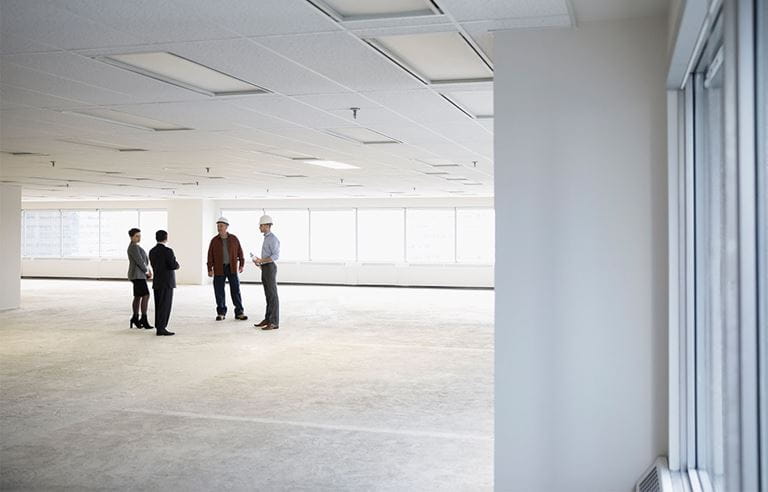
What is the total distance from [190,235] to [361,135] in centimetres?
1365

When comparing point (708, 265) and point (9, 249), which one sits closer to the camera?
point (708, 265)

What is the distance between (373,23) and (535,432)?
207 centimetres

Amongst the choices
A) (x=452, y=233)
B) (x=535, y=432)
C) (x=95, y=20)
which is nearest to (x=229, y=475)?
(x=535, y=432)

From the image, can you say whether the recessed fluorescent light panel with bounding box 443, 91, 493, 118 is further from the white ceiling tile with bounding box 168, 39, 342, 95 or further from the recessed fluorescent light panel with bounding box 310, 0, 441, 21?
the recessed fluorescent light panel with bounding box 310, 0, 441, 21

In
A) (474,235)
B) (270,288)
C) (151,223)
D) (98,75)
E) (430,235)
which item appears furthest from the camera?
(151,223)

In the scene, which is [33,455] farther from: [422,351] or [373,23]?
[422,351]

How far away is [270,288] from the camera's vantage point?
32.5ft

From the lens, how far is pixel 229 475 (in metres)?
4.09

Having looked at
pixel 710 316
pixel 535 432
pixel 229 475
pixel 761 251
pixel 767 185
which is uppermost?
pixel 767 185

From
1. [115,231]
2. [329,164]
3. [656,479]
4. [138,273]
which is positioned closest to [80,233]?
[115,231]

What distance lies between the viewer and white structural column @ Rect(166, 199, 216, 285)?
1967 cm

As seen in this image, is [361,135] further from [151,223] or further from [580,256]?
[151,223]

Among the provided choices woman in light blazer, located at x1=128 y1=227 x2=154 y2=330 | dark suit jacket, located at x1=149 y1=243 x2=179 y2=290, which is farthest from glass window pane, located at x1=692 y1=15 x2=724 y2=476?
woman in light blazer, located at x1=128 y1=227 x2=154 y2=330

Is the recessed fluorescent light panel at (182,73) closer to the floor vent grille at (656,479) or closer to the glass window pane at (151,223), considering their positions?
the floor vent grille at (656,479)
